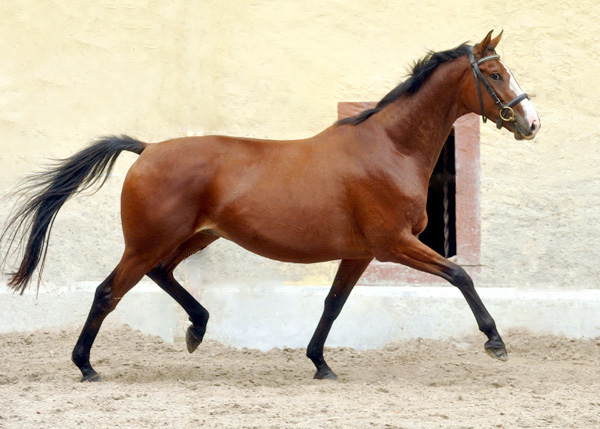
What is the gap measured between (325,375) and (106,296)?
1.57 m

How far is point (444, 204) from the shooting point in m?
7.95

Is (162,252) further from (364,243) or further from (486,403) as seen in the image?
(486,403)

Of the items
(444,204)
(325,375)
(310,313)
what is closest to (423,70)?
(325,375)

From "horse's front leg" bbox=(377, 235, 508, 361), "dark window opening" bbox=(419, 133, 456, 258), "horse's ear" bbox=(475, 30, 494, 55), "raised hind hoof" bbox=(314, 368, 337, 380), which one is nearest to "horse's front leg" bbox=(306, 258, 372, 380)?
"raised hind hoof" bbox=(314, 368, 337, 380)

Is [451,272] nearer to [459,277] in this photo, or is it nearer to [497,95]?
[459,277]

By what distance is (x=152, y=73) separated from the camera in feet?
21.9

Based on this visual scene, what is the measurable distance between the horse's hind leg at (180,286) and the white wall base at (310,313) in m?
0.96

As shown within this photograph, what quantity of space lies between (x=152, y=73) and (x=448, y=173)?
3033mm

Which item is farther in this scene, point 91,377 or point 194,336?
point 194,336

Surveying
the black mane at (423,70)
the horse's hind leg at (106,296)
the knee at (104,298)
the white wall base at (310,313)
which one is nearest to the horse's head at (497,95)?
A: the black mane at (423,70)

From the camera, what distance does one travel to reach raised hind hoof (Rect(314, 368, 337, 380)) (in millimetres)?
5230

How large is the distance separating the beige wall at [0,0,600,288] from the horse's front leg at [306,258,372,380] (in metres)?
1.13

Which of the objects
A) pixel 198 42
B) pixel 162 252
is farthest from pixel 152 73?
pixel 162 252

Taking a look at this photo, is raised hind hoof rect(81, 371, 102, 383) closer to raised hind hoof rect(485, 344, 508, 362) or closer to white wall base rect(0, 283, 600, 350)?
white wall base rect(0, 283, 600, 350)
